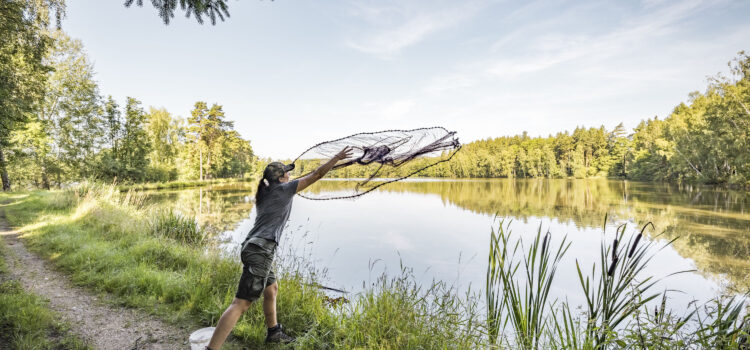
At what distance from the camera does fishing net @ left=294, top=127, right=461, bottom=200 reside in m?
3.25

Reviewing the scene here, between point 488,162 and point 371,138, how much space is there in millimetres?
87110

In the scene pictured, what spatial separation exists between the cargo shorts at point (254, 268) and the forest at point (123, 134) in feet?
3.61

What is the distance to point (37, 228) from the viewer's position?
27.2 feet

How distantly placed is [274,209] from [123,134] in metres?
35.7

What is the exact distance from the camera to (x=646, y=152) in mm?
62719

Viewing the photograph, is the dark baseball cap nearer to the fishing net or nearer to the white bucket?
the fishing net

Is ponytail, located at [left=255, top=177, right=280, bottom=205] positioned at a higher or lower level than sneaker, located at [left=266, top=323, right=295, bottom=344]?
higher

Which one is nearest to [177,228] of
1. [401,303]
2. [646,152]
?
[401,303]

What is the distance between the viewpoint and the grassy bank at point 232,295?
333 centimetres

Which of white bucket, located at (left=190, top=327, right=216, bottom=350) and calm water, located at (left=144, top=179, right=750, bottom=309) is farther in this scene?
calm water, located at (left=144, top=179, right=750, bottom=309)

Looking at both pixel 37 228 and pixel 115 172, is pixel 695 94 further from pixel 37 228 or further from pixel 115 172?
pixel 115 172

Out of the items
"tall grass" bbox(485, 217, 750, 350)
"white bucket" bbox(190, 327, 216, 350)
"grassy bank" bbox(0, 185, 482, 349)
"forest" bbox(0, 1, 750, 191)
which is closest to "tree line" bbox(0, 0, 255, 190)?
"forest" bbox(0, 1, 750, 191)

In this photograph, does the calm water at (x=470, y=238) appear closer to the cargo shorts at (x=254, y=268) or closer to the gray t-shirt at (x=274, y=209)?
the gray t-shirt at (x=274, y=209)

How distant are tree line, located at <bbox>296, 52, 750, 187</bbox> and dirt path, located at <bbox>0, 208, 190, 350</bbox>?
245 centimetres
